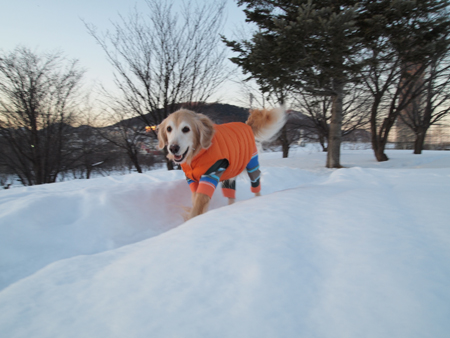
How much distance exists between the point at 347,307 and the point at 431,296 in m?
0.21

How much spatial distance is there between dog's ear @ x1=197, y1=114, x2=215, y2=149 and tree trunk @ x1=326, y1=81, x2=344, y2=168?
6.02 meters

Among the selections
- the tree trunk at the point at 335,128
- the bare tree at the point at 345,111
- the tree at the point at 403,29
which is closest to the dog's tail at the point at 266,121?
the tree at the point at 403,29

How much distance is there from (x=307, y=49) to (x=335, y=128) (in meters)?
2.68

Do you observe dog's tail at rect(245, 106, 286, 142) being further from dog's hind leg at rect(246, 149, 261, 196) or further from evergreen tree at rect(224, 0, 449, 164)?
evergreen tree at rect(224, 0, 449, 164)

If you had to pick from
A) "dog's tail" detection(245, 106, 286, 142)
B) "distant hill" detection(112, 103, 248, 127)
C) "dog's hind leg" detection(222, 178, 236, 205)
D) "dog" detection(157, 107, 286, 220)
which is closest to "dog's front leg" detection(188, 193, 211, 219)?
"dog" detection(157, 107, 286, 220)

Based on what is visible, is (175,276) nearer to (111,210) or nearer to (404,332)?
(404,332)

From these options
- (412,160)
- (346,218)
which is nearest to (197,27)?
(346,218)

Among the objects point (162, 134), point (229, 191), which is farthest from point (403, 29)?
point (162, 134)

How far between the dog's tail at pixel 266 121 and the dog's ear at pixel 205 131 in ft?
4.06

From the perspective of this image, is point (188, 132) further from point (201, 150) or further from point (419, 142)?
point (419, 142)

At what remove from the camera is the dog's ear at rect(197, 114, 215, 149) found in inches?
79.7

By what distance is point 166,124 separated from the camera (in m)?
2.11

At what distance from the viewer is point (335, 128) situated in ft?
23.3

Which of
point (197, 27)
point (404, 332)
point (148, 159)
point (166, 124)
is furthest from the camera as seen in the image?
point (148, 159)
